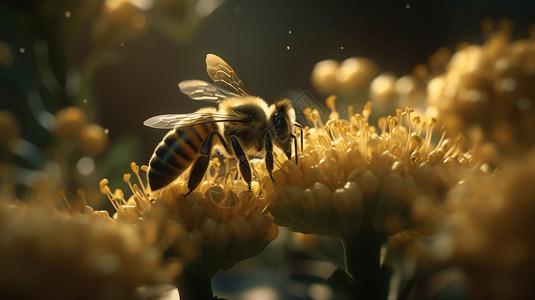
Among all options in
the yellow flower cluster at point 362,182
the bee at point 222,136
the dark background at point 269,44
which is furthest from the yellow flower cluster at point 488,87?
the bee at point 222,136

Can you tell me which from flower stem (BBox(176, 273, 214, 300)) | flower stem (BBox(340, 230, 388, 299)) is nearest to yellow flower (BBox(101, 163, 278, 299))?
flower stem (BBox(176, 273, 214, 300))

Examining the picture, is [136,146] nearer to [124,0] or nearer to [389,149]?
[124,0]

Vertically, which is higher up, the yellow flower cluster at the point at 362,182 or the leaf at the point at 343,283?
the yellow flower cluster at the point at 362,182

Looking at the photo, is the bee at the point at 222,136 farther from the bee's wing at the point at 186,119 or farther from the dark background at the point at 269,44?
the dark background at the point at 269,44

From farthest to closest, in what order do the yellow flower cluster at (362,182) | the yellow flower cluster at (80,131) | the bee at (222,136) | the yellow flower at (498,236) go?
the yellow flower cluster at (80,131), the bee at (222,136), the yellow flower cluster at (362,182), the yellow flower at (498,236)

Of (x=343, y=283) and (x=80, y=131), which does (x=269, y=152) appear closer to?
(x=343, y=283)

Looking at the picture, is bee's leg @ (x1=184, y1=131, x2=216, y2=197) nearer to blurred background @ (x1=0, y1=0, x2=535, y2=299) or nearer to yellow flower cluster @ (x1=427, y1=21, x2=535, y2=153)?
blurred background @ (x1=0, y1=0, x2=535, y2=299)
